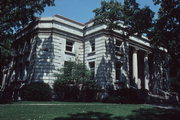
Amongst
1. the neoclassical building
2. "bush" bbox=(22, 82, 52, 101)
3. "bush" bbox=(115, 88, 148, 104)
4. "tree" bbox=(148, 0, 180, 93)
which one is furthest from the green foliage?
"bush" bbox=(22, 82, 52, 101)

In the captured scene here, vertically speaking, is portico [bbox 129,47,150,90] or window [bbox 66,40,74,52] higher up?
window [bbox 66,40,74,52]

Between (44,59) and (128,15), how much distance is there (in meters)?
12.2

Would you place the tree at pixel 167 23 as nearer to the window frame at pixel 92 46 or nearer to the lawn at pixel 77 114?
the window frame at pixel 92 46

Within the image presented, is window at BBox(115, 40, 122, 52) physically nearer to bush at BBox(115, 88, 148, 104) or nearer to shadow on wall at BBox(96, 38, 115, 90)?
shadow on wall at BBox(96, 38, 115, 90)

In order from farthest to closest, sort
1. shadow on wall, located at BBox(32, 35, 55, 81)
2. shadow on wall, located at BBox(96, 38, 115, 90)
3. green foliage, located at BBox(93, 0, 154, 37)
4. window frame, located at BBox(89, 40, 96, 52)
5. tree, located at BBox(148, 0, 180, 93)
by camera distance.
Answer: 1. window frame, located at BBox(89, 40, 96, 52)
2. shadow on wall, located at BBox(96, 38, 115, 90)
3. shadow on wall, located at BBox(32, 35, 55, 81)
4. green foliage, located at BBox(93, 0, 154, 37)
5. tree, located at BBox(148, 0, 180, 93)

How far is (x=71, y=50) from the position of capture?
2620 cm

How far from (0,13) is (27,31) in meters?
8.72

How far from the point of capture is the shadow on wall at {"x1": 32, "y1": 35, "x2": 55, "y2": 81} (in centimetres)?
2230

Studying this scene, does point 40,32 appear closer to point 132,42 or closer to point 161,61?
point 132,42

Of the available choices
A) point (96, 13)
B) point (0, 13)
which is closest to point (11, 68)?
point (0, 13)

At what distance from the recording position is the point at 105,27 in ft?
80.0

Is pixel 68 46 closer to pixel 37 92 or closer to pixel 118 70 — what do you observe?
pixel 118 70

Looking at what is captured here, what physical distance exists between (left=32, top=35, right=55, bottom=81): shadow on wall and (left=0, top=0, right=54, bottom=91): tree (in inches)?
144

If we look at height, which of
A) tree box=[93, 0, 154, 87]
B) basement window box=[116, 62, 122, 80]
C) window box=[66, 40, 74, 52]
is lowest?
basement window box=[116, 62, 122, 80]
